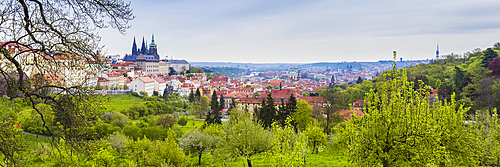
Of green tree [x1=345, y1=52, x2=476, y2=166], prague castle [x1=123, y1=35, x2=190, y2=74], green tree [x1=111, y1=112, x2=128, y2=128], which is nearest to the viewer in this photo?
green tree [x1=345, y1=52, x2=476, y2=166]

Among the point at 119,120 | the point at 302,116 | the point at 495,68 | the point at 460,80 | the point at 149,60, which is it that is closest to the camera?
the point at 302,116

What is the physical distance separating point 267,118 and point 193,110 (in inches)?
1448

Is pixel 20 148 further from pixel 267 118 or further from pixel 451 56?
pixel 451 56

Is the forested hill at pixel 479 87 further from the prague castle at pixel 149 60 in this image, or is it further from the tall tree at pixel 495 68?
the prague castle at pixel 149 60

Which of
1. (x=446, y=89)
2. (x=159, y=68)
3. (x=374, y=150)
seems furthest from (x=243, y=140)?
(x=159, y=68)

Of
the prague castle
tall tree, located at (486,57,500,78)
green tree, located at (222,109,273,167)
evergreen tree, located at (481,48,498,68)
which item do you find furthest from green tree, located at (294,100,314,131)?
the prague castle

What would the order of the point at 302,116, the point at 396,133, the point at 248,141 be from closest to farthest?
1. the point at 396,133
2. the point at 248,141
3. the point at 302,116

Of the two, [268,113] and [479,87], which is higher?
[479,87]

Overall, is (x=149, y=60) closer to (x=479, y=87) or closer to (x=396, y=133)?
(x=479, y=87)

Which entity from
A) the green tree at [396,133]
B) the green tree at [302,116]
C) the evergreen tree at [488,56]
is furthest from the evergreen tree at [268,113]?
the evergreen tree at [488,56]

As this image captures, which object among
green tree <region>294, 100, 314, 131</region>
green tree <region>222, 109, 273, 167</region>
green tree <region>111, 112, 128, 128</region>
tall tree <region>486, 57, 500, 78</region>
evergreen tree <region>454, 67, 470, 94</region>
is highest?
tall tree <region>486, 57, 500, 78</region>

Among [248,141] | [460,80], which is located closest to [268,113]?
[248,141]

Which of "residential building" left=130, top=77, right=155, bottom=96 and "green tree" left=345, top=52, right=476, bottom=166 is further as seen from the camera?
"residential building" left=130, top=77, right=155, bottom=96

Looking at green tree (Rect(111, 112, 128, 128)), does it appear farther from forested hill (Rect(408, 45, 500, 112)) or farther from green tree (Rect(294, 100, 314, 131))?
forested hill (Rect(408, 45, 500, 112))
